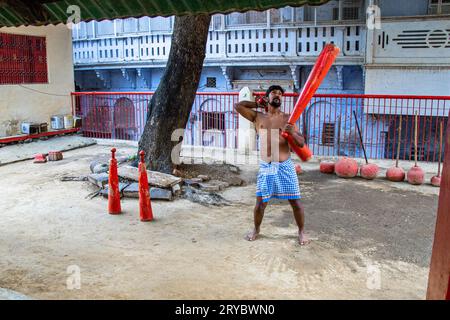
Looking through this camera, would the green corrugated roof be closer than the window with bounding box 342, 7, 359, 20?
Yes

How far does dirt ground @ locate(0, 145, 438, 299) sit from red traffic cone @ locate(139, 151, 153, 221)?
6.6 inches

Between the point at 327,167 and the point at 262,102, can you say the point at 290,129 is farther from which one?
the point at 327,167

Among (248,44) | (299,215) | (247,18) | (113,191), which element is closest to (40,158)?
(113,191)

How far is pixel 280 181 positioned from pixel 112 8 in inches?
108

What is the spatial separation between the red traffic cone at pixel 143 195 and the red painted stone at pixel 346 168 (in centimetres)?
432

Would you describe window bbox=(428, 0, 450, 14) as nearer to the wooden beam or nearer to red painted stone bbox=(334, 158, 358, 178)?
red painted stone bbox=(334, 158, 358, 178)

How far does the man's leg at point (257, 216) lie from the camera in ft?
18.4

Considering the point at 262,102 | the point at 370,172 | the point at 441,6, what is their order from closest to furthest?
the point at 262,102
the point at 370,172
the point at 441,6

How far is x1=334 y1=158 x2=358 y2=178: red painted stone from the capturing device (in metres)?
8.97

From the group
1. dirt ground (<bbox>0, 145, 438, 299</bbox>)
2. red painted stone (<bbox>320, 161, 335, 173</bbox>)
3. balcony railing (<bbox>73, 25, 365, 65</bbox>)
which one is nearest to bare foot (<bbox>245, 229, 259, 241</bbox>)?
dirt ground (<bbox>0, 145, 438, 299</bbox>)

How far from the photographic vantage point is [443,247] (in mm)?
2371

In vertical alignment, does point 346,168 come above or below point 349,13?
below

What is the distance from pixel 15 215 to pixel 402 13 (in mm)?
12766

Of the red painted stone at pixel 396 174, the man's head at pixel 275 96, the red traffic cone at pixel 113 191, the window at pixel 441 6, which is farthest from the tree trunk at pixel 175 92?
the window at pixel 441 6
